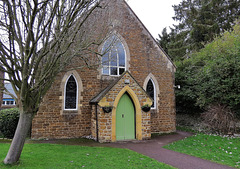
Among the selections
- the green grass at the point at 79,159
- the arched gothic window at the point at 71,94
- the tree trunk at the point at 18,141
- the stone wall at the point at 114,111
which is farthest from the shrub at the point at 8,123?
the tree trunk at the point at 18,141

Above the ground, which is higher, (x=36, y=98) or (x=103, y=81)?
(x=103, y=81)

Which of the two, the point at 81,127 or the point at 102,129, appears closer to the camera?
the point at 102,129

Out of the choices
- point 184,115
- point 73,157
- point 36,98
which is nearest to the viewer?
point 36,98

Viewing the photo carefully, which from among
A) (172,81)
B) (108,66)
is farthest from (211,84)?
(108,66)

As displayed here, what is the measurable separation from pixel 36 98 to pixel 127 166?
3872 millimetres

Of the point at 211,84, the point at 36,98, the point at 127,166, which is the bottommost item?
the point at 127,166

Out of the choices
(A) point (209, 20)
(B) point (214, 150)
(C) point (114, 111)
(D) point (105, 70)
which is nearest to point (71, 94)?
(D) point (105, 70)

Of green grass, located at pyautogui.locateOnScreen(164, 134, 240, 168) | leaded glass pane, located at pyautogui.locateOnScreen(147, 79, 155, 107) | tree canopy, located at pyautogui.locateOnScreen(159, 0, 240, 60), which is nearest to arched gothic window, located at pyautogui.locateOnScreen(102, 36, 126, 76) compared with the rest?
leaded glass pane, located at pyautogui.locateOnScreen(147, 79, 155, 107)

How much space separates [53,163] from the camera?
5.66 m

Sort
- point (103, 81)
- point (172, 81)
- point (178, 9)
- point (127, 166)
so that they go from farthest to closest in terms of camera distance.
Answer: point (178, 9)
point (172, 81)
point (103, 81)
point (127, 166)

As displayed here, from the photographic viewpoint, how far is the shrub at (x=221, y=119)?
37.1ft

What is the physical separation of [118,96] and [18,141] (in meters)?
5.58

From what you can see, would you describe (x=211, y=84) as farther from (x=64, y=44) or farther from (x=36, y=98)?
(x=36, y=98)

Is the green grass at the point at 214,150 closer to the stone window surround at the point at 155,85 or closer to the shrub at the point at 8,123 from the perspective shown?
the stone window surround at the point at 155,85
